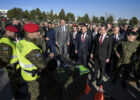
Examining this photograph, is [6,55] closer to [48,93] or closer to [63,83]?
[48,93]

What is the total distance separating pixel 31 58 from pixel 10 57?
1.08m

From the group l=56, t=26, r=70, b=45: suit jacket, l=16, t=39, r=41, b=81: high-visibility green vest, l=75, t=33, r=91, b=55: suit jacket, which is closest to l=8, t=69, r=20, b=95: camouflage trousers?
l=16, t=39, r=41, b=81: high-visibility green vest

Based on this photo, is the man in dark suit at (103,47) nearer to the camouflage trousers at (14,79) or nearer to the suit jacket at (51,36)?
the camouflage trousers at (14,79)

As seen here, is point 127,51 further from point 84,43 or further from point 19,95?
point 19,95

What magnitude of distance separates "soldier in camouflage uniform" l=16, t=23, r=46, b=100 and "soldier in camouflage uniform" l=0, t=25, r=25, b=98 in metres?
0.67

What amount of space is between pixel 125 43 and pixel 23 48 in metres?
3.17

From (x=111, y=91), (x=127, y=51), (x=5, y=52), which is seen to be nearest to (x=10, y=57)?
(x=5, y=52)

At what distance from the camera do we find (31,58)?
74.3 inches

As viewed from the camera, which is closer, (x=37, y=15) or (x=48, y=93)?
(x=48, y=93)

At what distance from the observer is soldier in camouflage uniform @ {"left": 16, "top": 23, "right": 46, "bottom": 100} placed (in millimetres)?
1889

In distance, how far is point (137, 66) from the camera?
3.55 m

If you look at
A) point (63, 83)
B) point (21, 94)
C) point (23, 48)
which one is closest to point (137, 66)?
point (63, 83)

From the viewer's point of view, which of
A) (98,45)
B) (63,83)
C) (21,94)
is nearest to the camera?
(63,83)

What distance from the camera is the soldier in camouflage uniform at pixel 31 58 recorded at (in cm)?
189
